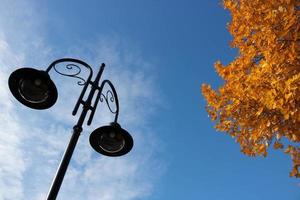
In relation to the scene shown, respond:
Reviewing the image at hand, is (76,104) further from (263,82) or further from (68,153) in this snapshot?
(263,82)

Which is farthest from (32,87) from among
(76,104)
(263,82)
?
(263,82)

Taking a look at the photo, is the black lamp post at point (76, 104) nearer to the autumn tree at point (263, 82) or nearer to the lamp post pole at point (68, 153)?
the lamp post pole at point (68, 153)

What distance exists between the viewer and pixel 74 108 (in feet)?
12.8

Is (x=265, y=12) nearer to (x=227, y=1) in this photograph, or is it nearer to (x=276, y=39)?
(x=276, y=39)

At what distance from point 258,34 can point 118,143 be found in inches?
177

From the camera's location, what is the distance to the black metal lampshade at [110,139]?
4020 mm

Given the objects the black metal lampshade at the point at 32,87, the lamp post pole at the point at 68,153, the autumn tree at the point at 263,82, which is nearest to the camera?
the lamp post pole at the point at 68,153

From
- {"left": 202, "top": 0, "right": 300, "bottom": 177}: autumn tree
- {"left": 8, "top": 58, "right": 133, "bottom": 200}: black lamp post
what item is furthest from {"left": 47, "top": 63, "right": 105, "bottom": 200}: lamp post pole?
{"left": 202, "top": 0, "right": 300, "bottom": 177}: autumn tree

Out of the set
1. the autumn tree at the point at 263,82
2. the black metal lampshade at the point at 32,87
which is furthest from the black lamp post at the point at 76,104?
the autumn tree at the point at 263,82

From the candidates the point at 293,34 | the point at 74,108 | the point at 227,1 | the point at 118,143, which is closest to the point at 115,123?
the point at 118,143

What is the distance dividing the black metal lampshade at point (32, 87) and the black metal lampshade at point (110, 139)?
71cm

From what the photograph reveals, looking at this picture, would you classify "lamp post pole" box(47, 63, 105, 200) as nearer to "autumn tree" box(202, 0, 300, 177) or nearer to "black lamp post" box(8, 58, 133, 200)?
"black lamp post" box(8, 58, 133, 200)

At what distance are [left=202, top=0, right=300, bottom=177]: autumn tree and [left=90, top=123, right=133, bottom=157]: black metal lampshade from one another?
279 centimetres

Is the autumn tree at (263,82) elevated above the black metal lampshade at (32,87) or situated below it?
above
